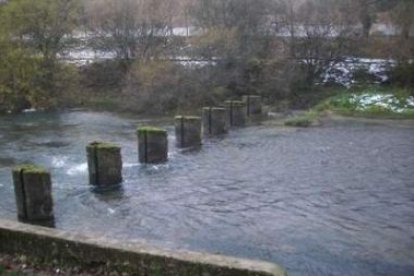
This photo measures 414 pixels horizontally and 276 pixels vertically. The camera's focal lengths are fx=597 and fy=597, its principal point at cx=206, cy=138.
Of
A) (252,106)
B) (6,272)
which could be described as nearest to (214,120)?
(252,106)

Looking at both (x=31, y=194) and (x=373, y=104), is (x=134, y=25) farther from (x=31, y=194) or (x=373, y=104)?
(x=31, y=194)

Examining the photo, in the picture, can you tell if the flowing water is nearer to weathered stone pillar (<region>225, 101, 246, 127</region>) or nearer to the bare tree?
weathered stone pillar (<region>225, 101, 246, 127</region>)

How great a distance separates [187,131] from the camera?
2291 centimetres

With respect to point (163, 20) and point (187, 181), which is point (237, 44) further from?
point (187, 181)

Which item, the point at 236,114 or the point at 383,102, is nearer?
the point at 236,114

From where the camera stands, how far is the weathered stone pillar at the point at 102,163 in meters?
16.7

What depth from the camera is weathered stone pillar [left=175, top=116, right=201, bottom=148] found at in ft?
75.0

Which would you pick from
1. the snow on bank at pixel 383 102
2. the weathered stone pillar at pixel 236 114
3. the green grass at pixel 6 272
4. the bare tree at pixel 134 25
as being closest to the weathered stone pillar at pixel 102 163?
the green grass at pixel 6 272

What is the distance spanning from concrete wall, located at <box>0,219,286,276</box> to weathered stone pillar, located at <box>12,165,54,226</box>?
567 centimetres

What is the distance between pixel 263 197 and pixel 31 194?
5.81 meters

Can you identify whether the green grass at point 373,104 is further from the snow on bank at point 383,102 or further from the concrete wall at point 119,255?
the concrete wall at point 119,255

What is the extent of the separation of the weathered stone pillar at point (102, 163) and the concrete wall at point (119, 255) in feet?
27.6

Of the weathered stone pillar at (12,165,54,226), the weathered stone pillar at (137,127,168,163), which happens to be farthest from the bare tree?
the weathered stone pillar at (12,165,54,226)

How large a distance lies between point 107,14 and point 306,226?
34326mm
